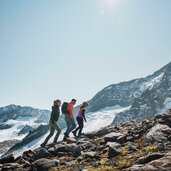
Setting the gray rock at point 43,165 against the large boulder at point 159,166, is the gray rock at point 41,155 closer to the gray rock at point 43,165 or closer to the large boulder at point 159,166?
the gray rock at point 43,165

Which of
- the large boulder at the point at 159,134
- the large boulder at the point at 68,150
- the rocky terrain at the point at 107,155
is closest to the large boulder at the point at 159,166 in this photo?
the rocky terrain at the point at 107,155

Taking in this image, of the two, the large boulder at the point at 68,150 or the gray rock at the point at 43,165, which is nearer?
the gray rock at the point at 43,165

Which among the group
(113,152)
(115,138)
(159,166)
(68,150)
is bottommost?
(159,166)

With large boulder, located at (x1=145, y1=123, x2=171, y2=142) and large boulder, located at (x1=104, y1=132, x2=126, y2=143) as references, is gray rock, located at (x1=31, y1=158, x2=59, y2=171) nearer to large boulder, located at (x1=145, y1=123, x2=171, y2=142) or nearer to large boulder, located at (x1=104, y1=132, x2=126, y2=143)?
large boulder, located at (x1=104, y1=132, x2=126, y2=143)

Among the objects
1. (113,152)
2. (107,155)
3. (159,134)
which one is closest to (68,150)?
(107,155)

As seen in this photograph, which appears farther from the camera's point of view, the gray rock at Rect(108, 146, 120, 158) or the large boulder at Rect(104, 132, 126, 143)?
the large boulder at Rect(104, 132, 126, 143)

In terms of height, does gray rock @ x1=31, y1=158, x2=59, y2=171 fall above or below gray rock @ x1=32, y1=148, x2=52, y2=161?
below

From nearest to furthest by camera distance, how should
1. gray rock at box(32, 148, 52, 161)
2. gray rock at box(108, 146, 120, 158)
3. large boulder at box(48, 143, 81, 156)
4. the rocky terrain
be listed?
the rocky terrain
gray rock at box(108, 146, 120, 158)
gray rock at box(32, 148, 52, 161)
large boulder at box(48, 143, 81, 156)

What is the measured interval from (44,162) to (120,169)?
12.7 feet

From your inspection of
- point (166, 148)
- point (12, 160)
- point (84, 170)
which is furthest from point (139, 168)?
point (12, 160)

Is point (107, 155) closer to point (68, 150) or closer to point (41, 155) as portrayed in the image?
point (68, 150)

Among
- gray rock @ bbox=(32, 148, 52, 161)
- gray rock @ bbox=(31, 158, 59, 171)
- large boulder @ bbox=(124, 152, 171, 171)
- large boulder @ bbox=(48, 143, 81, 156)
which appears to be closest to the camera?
large boulder @ bbox=(124, 152, 171, 171)

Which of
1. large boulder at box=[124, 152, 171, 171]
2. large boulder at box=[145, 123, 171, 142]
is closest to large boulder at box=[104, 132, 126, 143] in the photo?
large boulder at box=[145, 123, 171, 142]

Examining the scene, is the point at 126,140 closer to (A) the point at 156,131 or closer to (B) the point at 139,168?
(A) the point at 156,131
